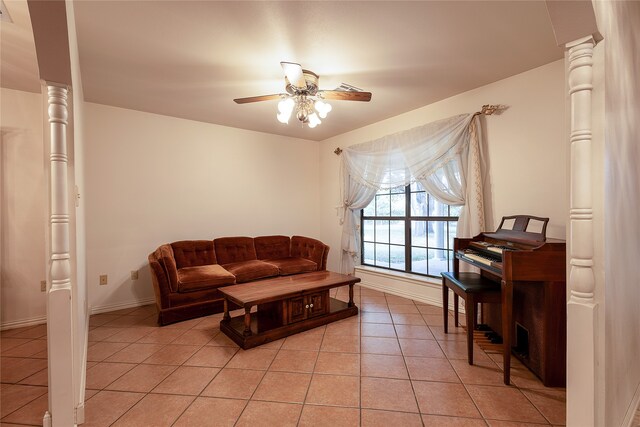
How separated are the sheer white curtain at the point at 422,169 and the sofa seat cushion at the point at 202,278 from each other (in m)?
2.02

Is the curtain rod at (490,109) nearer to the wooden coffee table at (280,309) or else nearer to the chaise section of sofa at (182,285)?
the wooden coffee table at (280,309)

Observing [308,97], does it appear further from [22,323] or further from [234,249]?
[22,323]

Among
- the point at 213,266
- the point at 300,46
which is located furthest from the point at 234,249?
the point at 300,46

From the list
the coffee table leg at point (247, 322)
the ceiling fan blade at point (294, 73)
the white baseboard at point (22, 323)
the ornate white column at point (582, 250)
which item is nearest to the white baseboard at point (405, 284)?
the ornate white column at point (582, 250)

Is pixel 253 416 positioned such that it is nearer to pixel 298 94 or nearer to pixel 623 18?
pixel 298 94

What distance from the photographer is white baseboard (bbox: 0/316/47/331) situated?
2.99 meters

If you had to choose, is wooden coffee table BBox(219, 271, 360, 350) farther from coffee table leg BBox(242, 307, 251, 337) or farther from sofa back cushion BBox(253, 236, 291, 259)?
sofa back cushion BBox(253, 236, 291, 259)

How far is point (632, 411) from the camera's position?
64.9 inches

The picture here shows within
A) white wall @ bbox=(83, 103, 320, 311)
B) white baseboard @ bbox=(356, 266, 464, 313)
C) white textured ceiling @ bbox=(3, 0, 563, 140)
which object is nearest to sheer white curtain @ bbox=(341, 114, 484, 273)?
white baseboard @ bbox=(356, 266, 464, 313)

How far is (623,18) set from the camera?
5.49ft

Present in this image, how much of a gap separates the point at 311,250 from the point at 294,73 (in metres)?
2.79

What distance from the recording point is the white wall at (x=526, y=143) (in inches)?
103

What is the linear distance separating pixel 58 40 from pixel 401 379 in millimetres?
2737

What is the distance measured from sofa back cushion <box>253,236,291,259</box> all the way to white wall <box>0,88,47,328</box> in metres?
2.46
